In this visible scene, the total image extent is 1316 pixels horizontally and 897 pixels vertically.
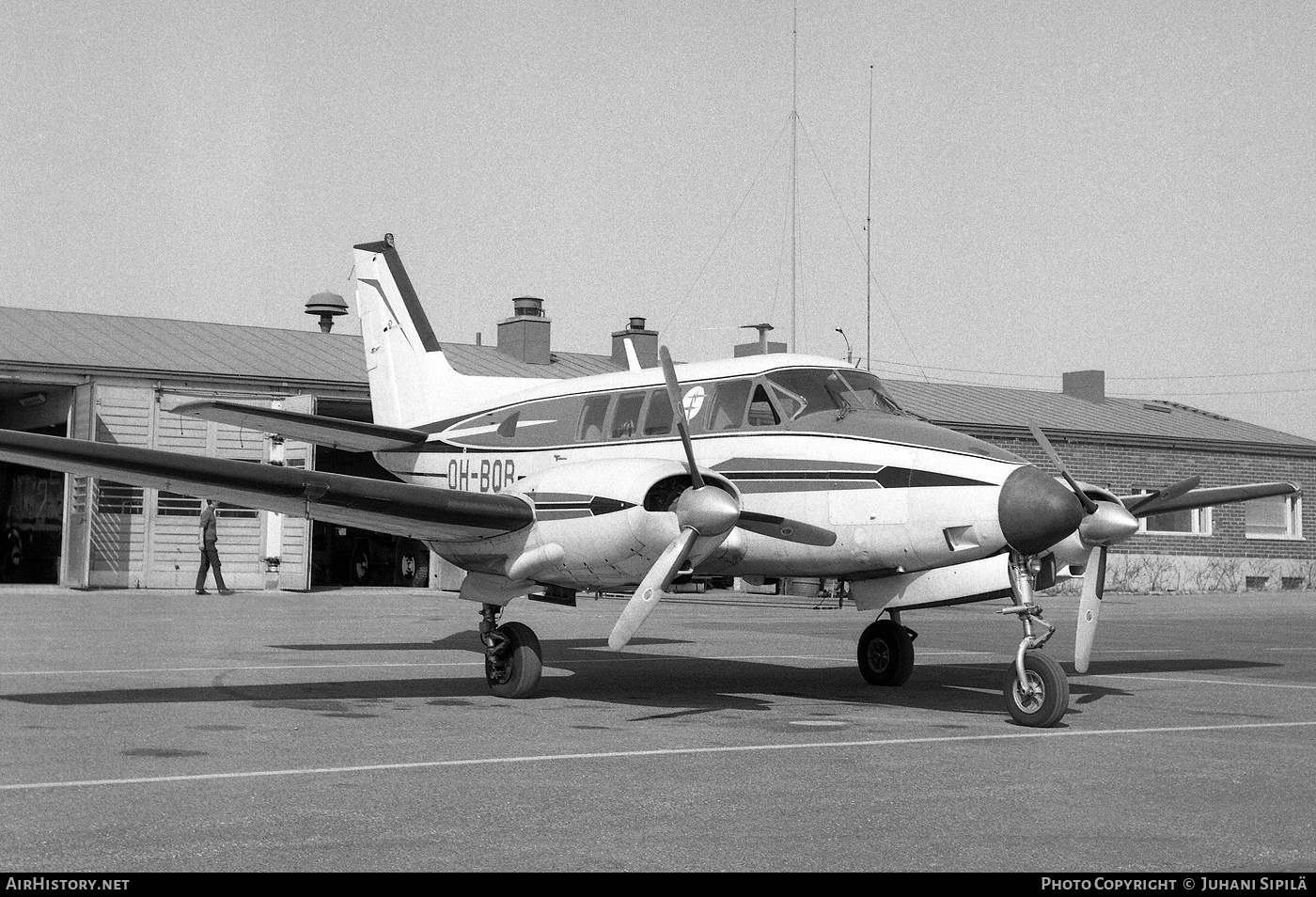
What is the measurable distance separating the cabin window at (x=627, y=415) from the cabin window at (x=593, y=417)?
18 cm

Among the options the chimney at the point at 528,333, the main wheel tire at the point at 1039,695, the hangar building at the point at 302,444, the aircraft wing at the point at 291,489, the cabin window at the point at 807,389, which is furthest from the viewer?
the chimney at the point at 528,333

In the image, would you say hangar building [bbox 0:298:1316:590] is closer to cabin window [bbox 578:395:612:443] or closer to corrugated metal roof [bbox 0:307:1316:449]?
corrugated metal roof [bbox 0:307:1316:449]

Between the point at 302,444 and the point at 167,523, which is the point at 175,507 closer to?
the point at 167,523

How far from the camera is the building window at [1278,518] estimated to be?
1715 inches

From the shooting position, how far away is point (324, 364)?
3597cm

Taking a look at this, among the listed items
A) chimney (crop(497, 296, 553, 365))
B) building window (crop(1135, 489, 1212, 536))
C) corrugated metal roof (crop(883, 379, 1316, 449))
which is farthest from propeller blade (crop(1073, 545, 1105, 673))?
building window (crop(1135, 489, 1212, 536))

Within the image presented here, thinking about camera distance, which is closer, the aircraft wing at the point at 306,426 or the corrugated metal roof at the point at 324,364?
the aircraft wing at the point at 306,426

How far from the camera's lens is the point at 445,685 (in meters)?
14.1

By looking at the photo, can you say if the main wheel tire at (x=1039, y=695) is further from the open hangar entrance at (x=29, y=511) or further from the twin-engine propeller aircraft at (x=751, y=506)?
the open hangar entrance at (x=29, y=511)

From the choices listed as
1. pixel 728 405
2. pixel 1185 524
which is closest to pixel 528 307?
pixel 1185 524

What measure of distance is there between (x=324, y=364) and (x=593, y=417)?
22.7m

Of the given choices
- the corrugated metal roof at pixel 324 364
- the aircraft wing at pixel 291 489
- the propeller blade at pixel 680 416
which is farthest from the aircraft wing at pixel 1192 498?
the corrugated metal roof at pixel 324 364

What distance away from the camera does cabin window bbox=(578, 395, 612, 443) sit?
14727mm
